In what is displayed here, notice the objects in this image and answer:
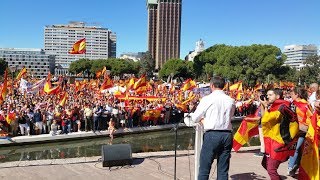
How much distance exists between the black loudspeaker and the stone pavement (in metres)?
0.14

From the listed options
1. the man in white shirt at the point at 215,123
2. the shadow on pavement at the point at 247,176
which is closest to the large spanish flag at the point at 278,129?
the man in white shirt at the point at 215,123

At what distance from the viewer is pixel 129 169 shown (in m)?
8.13

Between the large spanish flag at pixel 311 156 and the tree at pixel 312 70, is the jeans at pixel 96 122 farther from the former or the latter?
the tree at pixel 312 70

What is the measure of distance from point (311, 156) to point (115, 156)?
4148 mm

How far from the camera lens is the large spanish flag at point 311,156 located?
6125 mm

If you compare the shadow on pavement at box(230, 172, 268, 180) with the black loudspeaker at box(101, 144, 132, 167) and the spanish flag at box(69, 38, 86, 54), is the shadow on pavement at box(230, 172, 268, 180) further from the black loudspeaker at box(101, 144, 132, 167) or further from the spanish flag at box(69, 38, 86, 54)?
the spanish flag at box(69, 38, 86, 54)

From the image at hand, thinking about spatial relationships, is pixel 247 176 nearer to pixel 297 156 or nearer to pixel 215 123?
pixel 297 156

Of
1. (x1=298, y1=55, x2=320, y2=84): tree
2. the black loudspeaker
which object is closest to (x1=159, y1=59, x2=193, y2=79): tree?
(x1=298, y1=55, x2=320, y2=84): tree

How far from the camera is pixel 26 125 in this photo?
1806 cm

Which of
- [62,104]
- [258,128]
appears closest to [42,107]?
[62,104]

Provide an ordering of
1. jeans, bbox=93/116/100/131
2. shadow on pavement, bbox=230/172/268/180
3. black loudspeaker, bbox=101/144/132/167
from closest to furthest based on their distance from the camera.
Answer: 1. shadow on pavement, bbox=230/172/268/180
2. black loudspeaker, bbox=101/144/132/167
3. jeans, bbox=93/116/100/131

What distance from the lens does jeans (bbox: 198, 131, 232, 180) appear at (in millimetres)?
5118

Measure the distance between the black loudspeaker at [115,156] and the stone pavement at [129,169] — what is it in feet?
0.47

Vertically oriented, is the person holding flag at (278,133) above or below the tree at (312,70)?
→ below
